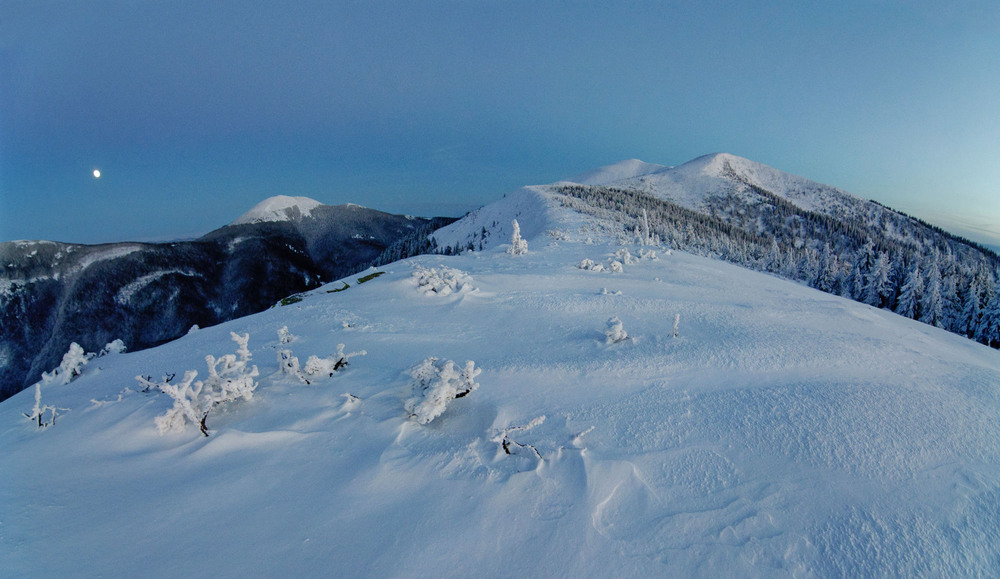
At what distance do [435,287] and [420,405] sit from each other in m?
8.24

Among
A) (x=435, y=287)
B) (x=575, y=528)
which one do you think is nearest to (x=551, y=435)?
(x=575, y=528)

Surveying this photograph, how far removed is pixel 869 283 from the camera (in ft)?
152

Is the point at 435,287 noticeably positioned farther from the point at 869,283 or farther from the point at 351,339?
the point at 869,283

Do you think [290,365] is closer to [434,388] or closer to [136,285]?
[434,388]

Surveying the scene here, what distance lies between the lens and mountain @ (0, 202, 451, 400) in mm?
93562

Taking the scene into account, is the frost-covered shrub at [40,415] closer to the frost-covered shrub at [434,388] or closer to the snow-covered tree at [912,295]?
the frost-covered shrub at [434,388]

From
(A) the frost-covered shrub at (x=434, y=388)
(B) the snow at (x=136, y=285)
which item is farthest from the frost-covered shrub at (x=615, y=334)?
(B) the snow at (x=136, y=285)

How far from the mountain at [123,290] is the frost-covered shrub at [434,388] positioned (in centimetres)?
11157

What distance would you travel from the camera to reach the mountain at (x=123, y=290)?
93.6 metres

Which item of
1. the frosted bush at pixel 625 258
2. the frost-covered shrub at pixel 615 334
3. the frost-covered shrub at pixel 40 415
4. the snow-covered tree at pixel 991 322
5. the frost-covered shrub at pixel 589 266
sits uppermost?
the frosted bush at pixel 625 258

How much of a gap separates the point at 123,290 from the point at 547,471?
14512 cm

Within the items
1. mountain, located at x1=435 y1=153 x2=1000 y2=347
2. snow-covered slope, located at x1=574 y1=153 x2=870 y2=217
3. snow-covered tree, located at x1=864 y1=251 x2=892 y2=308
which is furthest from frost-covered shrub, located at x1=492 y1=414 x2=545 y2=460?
snow-covered slope, located at x1=574 y1=153 x2=870 y2=217

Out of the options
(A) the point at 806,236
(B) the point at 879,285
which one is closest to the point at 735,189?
(A) the point at 806,236

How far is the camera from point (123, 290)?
10319cm
